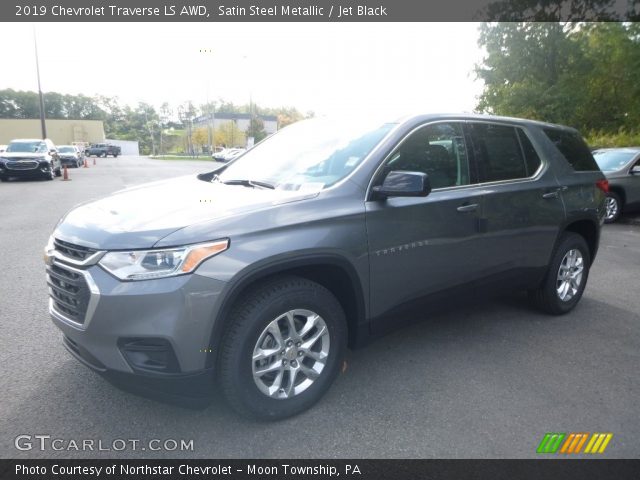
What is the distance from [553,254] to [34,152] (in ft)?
66.4

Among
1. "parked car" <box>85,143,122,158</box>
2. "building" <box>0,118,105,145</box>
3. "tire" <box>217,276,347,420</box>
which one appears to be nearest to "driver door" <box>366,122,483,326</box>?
"tire" <box>217,276,347,420</box>

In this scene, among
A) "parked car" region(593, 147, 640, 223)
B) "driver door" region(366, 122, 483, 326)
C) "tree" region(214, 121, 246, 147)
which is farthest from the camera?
"tree" region(214, 121, 246, 147)

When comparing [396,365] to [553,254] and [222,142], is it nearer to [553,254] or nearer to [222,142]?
[553,254]

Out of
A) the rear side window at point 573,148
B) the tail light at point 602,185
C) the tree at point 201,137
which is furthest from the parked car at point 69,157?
the tree at point 201,137

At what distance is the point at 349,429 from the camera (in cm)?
270

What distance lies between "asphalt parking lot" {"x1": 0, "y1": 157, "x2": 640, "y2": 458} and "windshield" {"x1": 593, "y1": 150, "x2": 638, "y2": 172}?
7.08m

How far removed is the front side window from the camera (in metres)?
3.26

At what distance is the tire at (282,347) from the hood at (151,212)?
49cm

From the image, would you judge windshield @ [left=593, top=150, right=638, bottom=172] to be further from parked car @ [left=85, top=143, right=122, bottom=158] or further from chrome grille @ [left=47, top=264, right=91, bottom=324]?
parked car @ [left=85, top=143, right=122, bottom=158]

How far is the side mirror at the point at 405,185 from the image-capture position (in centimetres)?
281

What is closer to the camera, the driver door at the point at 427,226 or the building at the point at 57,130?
the driver door at the point at 427,226

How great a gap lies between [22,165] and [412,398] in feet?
63.8

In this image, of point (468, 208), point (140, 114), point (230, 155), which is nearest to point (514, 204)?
point (468, 208)
